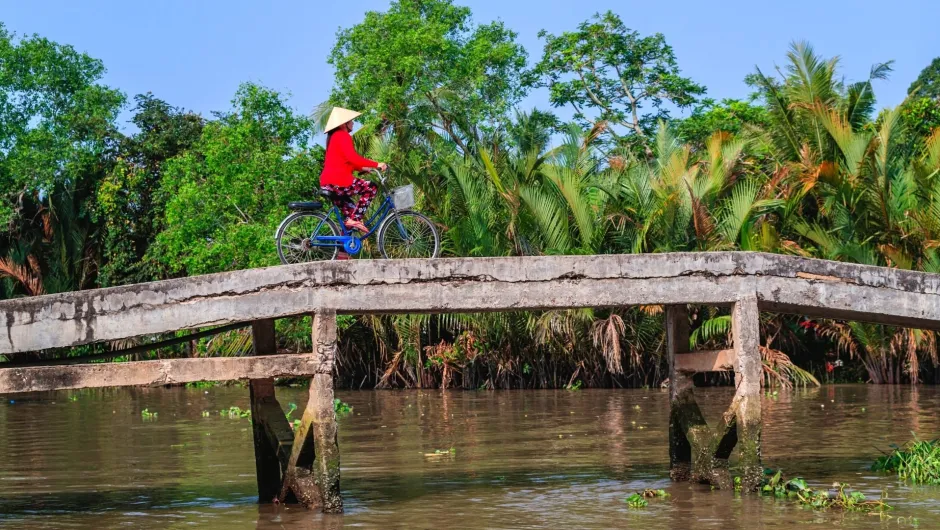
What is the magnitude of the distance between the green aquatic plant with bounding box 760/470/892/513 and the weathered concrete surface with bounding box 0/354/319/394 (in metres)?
3.76

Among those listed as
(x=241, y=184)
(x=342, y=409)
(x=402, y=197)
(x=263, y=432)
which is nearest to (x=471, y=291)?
(x=402, y=197)

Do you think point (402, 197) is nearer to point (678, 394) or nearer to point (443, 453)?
point (678, 394)

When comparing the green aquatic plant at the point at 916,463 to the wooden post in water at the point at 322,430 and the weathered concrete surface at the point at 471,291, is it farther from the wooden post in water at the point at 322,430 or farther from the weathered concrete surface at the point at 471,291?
the wooden post in water at the point at 322,430

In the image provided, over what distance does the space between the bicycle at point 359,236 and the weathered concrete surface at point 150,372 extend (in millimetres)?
1723

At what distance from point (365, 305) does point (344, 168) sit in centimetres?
181

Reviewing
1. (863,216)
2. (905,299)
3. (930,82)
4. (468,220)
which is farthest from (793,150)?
(930,82)

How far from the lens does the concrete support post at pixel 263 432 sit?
9.60 m

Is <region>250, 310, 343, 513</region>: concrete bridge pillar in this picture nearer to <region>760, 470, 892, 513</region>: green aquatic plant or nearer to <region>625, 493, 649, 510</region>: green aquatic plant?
<region>625, 493, 649, 510</region>: green aquatic plant

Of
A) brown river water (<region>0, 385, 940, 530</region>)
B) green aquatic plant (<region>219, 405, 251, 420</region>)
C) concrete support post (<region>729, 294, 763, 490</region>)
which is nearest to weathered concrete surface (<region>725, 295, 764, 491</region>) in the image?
concrete support post (<region>729, 294, 763, 490</region>)

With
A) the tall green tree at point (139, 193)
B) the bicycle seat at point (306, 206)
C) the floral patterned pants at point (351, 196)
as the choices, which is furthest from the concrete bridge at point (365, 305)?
the tall green tree at point (139, 193)

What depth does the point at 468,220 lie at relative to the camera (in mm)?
20469

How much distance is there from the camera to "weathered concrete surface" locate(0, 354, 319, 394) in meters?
8.36

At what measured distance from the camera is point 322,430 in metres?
8.77

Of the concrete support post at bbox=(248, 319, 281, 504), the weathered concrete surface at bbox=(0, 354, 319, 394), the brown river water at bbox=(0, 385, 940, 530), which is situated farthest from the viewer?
the concrete support post at bbox=(248, 319, 281, 504)
